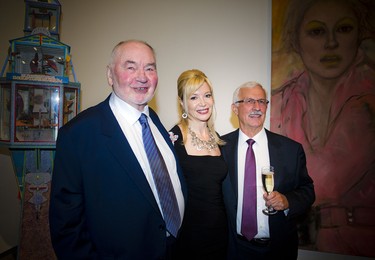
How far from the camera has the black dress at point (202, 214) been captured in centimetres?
179

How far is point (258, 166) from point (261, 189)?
19 cm

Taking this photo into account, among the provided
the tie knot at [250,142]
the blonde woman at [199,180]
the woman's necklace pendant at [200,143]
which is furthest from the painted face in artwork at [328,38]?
the woman's necklace pendant at [200,143]

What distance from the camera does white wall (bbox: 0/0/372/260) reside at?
2775 millimetres

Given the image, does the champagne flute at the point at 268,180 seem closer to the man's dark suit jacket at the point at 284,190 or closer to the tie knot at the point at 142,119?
the man's dark suit jacket at the point at 284,190

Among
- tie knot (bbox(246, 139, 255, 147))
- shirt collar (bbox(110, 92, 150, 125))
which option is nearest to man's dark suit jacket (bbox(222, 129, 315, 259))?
tie knot (bbox(246, 139, 255, 147))

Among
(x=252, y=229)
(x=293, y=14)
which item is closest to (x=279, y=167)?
(x=252, y=229)

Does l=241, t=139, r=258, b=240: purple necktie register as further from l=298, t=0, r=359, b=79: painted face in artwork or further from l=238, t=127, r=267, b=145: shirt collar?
l=298, t=0, r=359, b=79: painted face in artwork

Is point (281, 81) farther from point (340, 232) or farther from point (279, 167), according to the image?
point (340, 232)

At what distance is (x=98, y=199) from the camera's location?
4.16 ft

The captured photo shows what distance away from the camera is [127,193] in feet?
4.23

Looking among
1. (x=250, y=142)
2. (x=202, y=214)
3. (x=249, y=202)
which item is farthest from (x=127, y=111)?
(x=249, y=202)

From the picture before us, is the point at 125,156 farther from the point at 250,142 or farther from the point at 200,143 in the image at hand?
the point at 250,142

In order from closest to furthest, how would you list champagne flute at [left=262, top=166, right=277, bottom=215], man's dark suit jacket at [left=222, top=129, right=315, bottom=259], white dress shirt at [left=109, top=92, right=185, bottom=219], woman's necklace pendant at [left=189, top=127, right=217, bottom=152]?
white dress shirt at [left=109, top=92, right=185, bottom=219]
champagne flute at [left=262, top=166, right=277, bottom=215]
man's dark suit jacket at [left=222, top=129, right=315, bottom=259]
woman's necklace pendant at [left=189, top=127, right=217, bottom=152]

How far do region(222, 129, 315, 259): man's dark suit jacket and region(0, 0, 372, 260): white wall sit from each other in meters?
0.92
